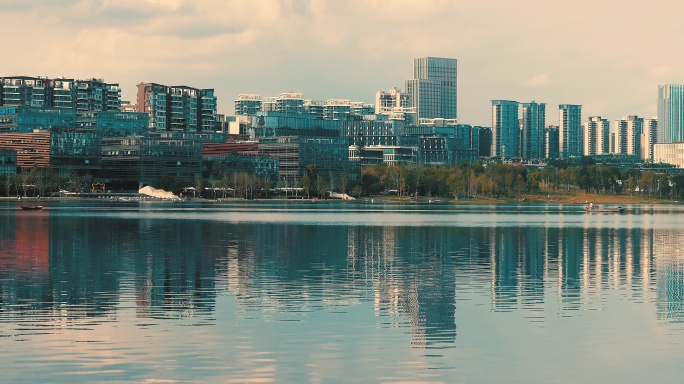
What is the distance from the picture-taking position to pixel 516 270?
174 feet

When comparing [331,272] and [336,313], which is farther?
[331,272]

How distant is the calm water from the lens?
2706 centimetres

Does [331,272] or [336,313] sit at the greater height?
[331,272]

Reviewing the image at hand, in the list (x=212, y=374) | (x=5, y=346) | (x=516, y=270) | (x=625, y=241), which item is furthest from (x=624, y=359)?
(x=625, y=241)

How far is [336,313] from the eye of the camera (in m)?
36.2

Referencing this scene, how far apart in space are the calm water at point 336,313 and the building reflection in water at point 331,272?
11 cm

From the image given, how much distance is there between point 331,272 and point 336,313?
14.3 metres

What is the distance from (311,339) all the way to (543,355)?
6.04m

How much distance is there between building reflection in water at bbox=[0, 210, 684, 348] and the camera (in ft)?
124

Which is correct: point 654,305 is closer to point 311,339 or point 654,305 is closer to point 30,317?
point 311,339

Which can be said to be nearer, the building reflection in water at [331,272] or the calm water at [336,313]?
the calm water at [336,313]

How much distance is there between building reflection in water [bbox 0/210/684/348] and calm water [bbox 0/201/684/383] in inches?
4.4

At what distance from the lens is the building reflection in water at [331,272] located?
124 ft

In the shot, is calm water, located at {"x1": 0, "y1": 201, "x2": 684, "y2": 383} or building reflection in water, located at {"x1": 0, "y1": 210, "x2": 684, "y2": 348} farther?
building reflection in water, located at {"x1": 0, "y1": 210, "x2": 684, "y2": 348}
